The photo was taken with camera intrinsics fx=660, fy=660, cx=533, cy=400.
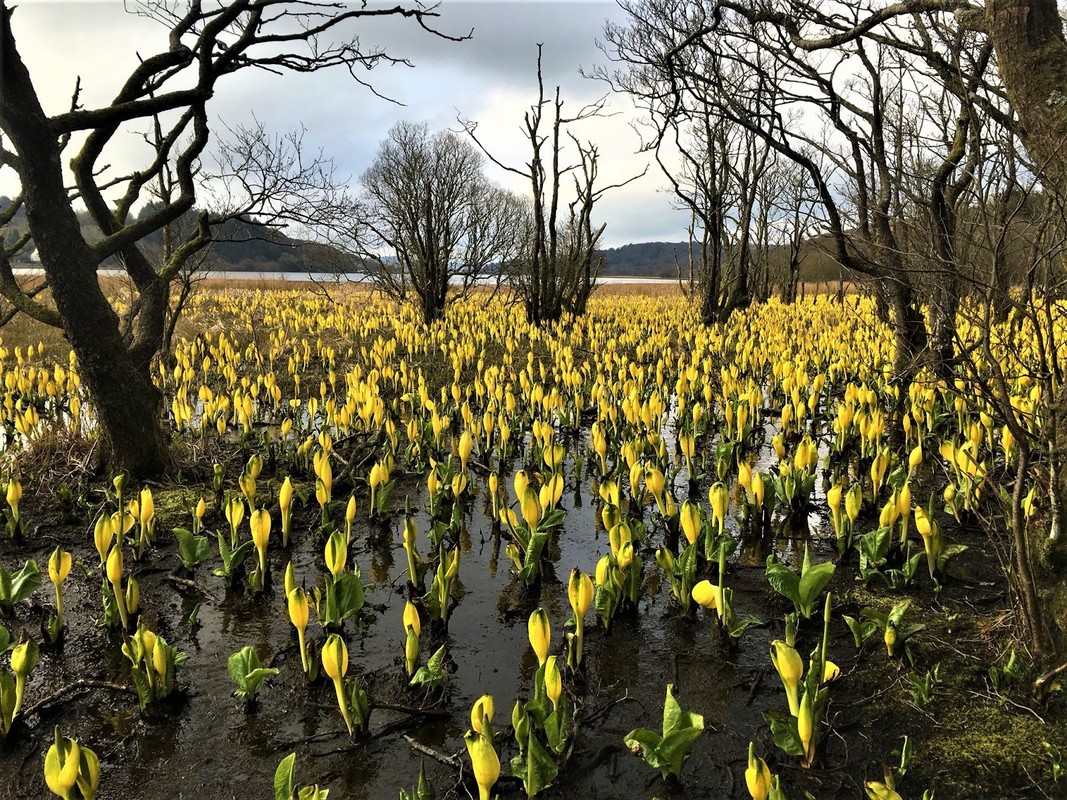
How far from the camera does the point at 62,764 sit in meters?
1.76

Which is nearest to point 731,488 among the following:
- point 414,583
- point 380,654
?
point 414,583

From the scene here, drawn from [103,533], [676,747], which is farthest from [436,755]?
[103,533]

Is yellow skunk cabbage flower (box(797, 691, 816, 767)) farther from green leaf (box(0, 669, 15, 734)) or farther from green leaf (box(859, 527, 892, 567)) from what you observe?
green leaf (box(0, 669, 15, 734))

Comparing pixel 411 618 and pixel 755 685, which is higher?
pixel 411 618

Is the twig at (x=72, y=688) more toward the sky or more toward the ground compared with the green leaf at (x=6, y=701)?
more toward the ground

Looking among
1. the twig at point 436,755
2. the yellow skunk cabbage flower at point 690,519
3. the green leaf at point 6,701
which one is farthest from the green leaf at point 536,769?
the green leaf at point 6,701

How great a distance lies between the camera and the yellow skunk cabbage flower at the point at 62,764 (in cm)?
175

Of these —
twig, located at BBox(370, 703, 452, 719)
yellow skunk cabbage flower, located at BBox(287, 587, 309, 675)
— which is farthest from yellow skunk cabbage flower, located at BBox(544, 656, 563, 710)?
yellow skunk cabbage flower, located at BBox(287, 587, 309, 675)

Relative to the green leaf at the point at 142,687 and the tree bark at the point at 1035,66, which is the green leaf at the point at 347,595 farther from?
the tree bark at the point at 1035,66

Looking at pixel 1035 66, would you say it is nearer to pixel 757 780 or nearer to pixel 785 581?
pixel 785 581

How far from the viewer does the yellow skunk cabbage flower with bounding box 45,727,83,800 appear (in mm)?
1753

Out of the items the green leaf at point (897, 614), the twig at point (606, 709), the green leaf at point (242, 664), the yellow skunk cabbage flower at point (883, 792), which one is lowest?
the twig at point (606, 709)

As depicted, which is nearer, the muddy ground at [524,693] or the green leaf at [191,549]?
the muddy ground at [524,693]

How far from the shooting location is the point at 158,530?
4.26 meters
